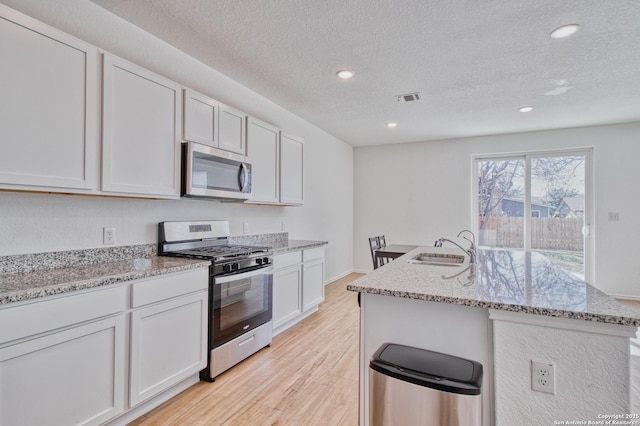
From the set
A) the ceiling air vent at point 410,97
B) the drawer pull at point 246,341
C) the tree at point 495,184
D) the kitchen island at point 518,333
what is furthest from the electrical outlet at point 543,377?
the tree at point 495,184

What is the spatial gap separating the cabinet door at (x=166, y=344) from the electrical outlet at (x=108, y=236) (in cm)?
64

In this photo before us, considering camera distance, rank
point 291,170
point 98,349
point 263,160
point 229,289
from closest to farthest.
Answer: point 98,349 < point 229,289 < point 263,160 < point 291,170

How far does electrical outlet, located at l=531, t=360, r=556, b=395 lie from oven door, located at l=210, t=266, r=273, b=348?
6.11ft

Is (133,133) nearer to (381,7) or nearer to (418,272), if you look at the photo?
(381,7)

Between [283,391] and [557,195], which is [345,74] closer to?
Result: [283,391]

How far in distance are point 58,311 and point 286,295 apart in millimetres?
1980

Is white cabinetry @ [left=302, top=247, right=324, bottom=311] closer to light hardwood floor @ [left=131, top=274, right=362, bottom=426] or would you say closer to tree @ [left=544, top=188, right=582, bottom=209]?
light hardwood floor @ [left=131, top=274, right=362, bottom=426]

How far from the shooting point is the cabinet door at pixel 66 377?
1.31 metres

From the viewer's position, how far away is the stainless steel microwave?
237 cm

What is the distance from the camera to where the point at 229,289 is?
7.78ft

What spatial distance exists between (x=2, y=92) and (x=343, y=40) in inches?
80.6

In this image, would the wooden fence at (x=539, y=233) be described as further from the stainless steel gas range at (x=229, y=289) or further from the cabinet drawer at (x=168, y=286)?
the cabinet drawer at (x=168, y=286)

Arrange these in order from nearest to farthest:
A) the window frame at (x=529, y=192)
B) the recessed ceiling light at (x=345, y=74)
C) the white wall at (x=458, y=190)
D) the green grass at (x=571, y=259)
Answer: the recessed ceiling light at (x=345, y=74) < the white wall at (x=458, y=190) < the window frame at (x=529, y=192) < the green grass at (x=571, y=259)

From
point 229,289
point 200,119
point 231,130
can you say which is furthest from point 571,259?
point 200,119
